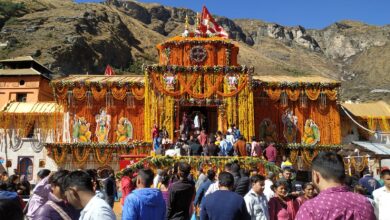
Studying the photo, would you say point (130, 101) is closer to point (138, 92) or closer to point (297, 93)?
point (138, 92)

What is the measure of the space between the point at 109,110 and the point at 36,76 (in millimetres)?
12628

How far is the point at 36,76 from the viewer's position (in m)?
36.6

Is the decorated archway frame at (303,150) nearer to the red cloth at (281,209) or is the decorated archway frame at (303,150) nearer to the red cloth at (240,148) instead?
the red cloth at (240,148)

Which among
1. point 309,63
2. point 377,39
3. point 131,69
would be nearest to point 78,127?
point 131,69

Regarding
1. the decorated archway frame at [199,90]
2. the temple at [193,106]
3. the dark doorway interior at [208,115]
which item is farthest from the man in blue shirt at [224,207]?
the dark doorway interior at [208,115]

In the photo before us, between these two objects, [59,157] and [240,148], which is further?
[59,157]

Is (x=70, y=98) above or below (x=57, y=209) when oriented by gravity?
above

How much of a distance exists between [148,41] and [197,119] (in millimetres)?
76220

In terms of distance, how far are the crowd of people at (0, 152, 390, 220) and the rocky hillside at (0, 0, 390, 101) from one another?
51.9m

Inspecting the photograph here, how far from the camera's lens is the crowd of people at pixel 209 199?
3229 millimetres

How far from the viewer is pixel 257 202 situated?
6527 mm

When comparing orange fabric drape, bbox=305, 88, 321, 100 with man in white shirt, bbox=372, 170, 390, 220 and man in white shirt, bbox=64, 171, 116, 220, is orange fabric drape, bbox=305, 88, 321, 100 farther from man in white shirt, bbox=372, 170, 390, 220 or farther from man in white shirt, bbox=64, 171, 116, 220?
man in white shirt, bbox=64, 171, 116, 220

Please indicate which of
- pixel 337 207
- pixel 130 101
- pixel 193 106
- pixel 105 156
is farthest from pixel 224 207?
pixel 130 101

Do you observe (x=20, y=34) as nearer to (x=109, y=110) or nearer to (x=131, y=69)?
(x=131, y=69)
